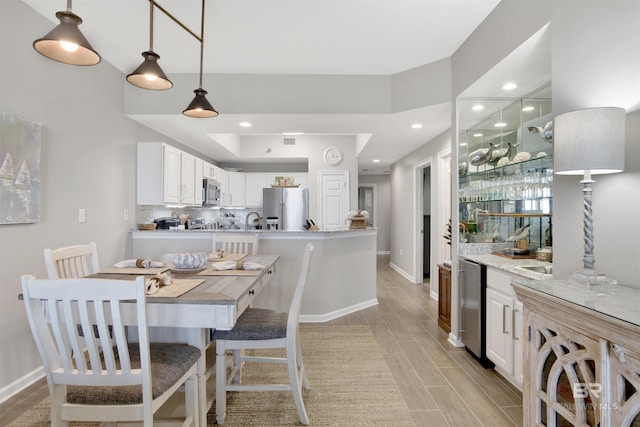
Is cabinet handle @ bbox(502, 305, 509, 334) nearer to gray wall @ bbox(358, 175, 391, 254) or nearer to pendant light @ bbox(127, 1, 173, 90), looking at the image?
pendant light @ bbox(127, 1, 173, 90)

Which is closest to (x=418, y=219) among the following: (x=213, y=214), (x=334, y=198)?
(x=334, y=198)

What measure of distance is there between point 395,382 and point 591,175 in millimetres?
1815

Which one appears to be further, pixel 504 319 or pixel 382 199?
pixel 382 199

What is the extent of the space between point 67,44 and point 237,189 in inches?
191

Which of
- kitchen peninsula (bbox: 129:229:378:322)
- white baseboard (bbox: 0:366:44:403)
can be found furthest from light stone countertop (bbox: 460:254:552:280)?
white baseboard (bbox: 0:366:44:403)

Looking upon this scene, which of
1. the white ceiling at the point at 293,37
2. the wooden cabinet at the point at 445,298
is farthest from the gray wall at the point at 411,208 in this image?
the wooden cabinet at the point at 445,298

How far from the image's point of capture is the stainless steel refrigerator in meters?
5.98

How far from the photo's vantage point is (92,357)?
4.06 ft

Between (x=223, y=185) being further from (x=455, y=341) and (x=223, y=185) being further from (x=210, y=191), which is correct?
(x=455, y=341)

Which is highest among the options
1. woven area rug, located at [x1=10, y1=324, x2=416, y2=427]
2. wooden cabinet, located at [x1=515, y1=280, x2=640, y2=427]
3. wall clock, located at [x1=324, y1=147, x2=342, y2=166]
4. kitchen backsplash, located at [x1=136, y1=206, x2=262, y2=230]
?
wall clock, located at [x1=324, y1=147, x2=342, y2=166]

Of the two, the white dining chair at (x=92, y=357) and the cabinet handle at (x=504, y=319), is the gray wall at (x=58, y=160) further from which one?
the cabinet handle at (x=504, y=319)

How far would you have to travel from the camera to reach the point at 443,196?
456cm

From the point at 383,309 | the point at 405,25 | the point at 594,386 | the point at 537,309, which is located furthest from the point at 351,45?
the point at 383,309

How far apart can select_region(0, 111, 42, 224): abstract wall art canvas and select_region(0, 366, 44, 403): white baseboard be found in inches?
44.8
